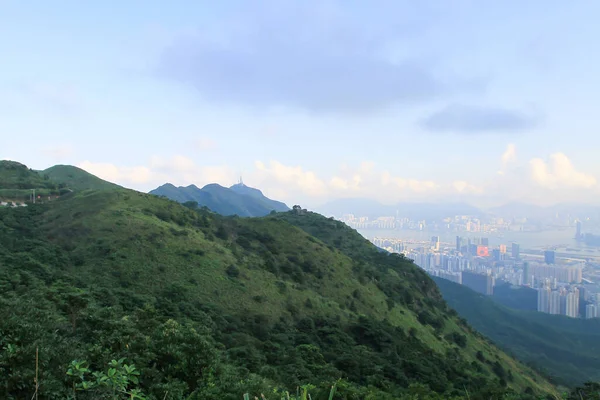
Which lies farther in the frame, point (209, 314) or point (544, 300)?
point (544, 300)

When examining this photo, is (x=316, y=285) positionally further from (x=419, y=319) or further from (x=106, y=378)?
(x=106, y=378)

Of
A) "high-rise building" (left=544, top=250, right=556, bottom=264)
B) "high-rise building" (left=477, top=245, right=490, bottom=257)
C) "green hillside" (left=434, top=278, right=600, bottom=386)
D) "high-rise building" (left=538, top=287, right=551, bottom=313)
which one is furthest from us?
"high-rise building" (left=477, top=245, right=490, bottom=257)

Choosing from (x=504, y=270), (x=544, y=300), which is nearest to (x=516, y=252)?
(x=504, y=270)

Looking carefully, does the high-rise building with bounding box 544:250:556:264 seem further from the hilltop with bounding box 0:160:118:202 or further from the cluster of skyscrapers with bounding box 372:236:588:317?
the hilltop with bounding box 0:160:118:202

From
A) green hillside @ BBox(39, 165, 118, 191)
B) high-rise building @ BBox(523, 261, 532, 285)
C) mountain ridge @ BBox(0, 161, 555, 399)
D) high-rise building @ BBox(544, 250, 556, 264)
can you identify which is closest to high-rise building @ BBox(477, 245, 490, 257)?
high-rise building @ BBox(544, 250, 556, 264)

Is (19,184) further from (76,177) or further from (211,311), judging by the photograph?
(211,311)

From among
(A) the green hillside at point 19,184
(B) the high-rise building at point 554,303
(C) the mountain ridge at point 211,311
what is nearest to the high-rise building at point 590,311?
(B) the high-rise building at point 554,303
